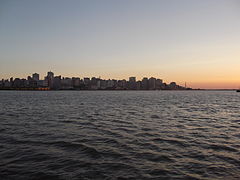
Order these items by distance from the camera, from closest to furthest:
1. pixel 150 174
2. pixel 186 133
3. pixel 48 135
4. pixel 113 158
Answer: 1. pixel 150 174
2. pixel 113 158
3. pixel 48 135
4. pixel 186 133

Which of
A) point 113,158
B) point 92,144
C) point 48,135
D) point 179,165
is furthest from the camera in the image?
point 48,135

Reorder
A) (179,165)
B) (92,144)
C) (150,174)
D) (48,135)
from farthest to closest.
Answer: (48,135), (92,144), (179,165), (150,174)

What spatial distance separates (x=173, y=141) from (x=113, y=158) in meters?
5.73

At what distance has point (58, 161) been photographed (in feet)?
34.8

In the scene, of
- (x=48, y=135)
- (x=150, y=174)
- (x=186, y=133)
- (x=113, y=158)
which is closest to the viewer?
(x=150, y=174)

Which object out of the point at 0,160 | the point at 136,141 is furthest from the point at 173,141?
the point at 0,160

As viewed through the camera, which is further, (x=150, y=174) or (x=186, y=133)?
(x=186, y=133)

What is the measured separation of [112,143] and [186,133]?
287 inches

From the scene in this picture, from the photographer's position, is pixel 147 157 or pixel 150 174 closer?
pixel 150 174

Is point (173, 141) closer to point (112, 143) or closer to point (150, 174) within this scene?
point (112, 143)

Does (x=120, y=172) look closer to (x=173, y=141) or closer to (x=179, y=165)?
(x=179, y=165)

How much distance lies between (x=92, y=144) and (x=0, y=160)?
18.2 ft

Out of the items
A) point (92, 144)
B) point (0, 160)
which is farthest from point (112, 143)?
point (0, 160)

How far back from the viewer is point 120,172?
9281 mm
